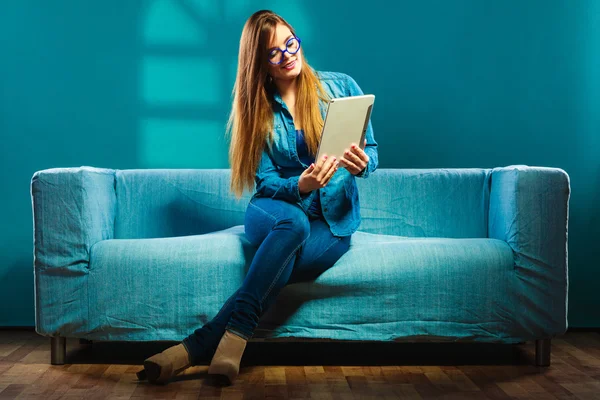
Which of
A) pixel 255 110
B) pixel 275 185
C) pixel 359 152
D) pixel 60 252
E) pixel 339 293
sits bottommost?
pixel 339 293

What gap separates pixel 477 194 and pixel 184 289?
1.18m

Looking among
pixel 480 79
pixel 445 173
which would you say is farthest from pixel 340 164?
pixel 480 79

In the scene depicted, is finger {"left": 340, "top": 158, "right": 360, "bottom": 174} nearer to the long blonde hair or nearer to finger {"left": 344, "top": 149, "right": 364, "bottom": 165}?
finger {"left": 344, "top": 149, "right": 364, "bottom": 165}

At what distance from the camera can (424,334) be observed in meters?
2.17

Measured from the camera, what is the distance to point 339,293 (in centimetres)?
215

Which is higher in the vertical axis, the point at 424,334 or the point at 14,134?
the point at 14,134

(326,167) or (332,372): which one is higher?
(326,167)

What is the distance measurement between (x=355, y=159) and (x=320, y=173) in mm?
109

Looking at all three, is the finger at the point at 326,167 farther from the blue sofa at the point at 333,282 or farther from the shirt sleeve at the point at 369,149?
the blue sofa at the point at 333,282

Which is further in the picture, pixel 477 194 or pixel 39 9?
pixel 39 9

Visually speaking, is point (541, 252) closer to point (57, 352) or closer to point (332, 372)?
point (332, 372)

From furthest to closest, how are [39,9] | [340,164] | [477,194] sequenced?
[39,9] → [477,194] → [340,164]

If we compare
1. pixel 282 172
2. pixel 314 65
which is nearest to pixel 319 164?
pixel 282 172

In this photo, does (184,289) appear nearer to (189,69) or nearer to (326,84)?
(326,84)
